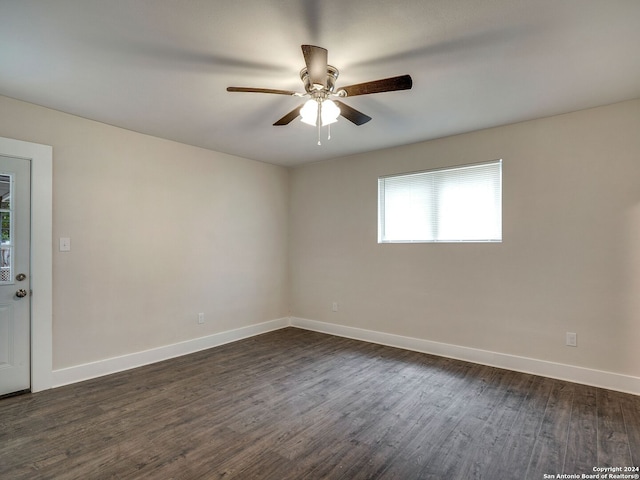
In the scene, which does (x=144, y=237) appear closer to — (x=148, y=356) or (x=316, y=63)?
(x=148, y=356)

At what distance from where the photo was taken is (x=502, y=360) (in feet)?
11.1

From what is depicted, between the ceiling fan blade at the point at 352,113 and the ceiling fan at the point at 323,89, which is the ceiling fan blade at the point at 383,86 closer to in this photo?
the ceiling fan at the point at 323,89

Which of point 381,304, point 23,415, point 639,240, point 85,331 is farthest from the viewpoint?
point 381,304

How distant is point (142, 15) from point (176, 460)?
2.56 metres

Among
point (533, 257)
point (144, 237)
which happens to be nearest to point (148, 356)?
point (144, 237)

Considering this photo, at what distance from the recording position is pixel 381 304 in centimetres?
427

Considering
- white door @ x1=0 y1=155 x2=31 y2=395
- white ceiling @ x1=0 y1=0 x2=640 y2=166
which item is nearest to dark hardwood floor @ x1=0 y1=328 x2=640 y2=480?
white door @ x1=0 y1=155 x2=31 y2=395

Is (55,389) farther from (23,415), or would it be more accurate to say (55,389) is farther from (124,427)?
(124,427)

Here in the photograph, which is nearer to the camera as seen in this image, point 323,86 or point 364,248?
point 323,86

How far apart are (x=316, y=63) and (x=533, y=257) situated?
2.83 meters

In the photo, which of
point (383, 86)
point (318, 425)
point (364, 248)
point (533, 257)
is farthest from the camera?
point (364, 248)

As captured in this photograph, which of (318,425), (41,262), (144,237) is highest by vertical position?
(144,237)

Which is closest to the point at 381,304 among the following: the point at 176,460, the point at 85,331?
the point at 176,460

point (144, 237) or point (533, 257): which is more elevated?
point (144, 237)
